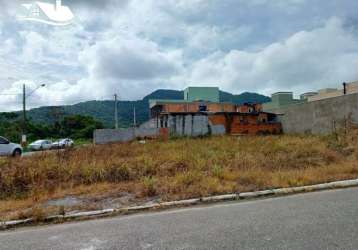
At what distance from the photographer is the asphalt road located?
12.7ft

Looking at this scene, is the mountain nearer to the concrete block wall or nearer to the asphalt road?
the concrete block wall

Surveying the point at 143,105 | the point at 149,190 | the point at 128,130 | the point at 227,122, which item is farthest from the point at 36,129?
the point at 149,190

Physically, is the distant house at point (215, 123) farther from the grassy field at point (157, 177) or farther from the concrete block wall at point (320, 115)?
the grassy field at point (157, 177)

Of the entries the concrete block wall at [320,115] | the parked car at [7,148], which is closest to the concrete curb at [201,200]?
the parked car at [7,148]

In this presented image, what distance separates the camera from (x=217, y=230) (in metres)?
4.40

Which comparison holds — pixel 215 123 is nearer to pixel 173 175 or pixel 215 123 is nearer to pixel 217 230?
pixel 173 175

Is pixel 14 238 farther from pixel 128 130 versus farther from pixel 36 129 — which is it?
pixel 36 129

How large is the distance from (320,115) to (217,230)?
26.4 meters

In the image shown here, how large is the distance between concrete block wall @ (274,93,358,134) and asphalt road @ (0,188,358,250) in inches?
805

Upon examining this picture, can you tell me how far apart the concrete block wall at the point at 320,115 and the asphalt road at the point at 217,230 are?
2044 cm

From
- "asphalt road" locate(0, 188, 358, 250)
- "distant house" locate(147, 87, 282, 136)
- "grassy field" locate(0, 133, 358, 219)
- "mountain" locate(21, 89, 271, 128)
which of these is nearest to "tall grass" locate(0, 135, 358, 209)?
"grassy field" locate(0, 133, 358, 219)

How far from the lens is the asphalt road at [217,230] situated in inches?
152

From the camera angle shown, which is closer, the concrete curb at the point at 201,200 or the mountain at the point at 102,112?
the concrete curb at the point at 201,200

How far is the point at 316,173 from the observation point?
8.65 m
